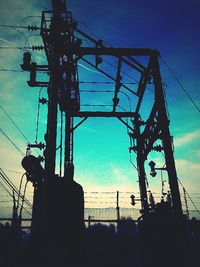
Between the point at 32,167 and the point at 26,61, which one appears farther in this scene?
the point at 26,61

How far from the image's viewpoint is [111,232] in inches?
580

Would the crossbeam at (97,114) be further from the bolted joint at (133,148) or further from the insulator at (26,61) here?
the insulator at (26,61)

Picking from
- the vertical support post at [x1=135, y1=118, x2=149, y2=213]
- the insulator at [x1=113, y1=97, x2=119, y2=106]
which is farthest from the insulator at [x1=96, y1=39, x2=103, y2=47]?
the vertical support post at [x1=135, y1=118, x2=149, y2=213]

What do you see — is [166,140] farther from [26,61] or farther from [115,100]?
[26,61]

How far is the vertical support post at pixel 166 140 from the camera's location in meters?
7.52

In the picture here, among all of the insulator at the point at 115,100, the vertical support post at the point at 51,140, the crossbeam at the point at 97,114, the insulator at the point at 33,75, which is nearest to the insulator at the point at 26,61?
the insulator at the point at 33,75

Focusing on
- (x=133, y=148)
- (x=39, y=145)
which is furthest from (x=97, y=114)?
(x=39, y=145)

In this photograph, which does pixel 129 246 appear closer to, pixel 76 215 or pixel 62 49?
pixel 76 215

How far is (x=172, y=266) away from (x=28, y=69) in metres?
10.0

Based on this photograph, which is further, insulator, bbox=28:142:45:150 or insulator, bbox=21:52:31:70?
insulator, bbox=28:142:45:150

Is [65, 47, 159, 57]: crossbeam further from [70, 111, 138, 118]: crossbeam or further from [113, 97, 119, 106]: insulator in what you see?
[70, 111, 138, 118]: crossbeam

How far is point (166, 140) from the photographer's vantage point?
836 cm

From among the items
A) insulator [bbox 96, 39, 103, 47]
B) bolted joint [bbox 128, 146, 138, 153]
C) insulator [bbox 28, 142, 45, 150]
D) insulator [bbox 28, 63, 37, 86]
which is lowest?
insulator [bbox 28, 142, 45, 150]

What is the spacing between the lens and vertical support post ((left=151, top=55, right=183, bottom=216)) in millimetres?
7516
